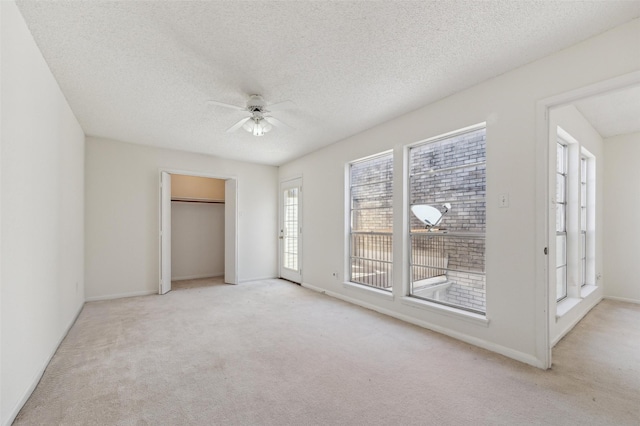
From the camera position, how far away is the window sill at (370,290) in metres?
3.81

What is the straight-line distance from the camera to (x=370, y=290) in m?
4.06

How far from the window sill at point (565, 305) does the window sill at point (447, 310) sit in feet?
2.88

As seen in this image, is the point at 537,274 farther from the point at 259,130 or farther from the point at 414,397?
the point at 259,130

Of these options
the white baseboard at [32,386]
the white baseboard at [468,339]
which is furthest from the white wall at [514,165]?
the white baseboard at [32,386]

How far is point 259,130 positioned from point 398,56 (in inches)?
67.8

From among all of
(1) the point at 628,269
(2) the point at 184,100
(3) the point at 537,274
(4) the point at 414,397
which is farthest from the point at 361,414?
(1) the point at 628,269

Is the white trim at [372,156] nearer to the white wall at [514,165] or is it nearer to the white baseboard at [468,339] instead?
the white wall at [514,165]

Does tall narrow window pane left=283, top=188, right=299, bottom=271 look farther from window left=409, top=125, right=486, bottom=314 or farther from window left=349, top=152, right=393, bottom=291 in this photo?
window left=409, top=125, right=486, bottom=314

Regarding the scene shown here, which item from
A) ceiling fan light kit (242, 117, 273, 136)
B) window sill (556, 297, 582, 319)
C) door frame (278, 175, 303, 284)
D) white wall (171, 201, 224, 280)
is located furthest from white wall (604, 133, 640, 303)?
white wall (171, 201, 224, 280)

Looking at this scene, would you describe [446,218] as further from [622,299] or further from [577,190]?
[622,299]

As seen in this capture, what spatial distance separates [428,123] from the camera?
3.33 meters

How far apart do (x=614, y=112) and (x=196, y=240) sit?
7.39 metres

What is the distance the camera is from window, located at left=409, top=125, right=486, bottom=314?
2998mm

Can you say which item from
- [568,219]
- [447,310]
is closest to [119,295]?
[447,310]
